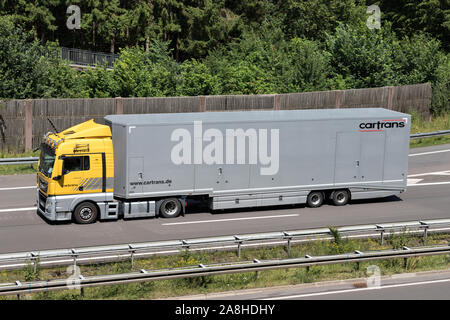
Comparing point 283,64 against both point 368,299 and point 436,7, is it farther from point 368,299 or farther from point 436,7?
point 368,299

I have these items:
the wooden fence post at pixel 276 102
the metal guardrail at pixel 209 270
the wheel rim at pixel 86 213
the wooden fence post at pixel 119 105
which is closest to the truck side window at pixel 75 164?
the wheel rim at pixel 86 213

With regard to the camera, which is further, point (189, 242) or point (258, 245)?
point (258, 245)

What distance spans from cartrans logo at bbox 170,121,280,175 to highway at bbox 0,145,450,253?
67.8 inches

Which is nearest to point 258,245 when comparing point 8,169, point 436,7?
point 8,169

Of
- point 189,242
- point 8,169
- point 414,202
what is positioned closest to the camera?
point 189,242

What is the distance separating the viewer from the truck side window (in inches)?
857

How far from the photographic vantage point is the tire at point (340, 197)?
24625 millimetres

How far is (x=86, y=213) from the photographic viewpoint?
72.4 feet

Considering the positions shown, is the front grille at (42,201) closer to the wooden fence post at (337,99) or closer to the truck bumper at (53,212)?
the truck bumper at (53,212)

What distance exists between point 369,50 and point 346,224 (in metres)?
21.6

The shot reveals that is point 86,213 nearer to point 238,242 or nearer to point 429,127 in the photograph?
point 238,242

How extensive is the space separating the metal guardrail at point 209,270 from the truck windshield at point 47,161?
676 centimetres

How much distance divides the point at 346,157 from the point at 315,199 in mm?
1697

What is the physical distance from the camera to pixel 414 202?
25531 mm
